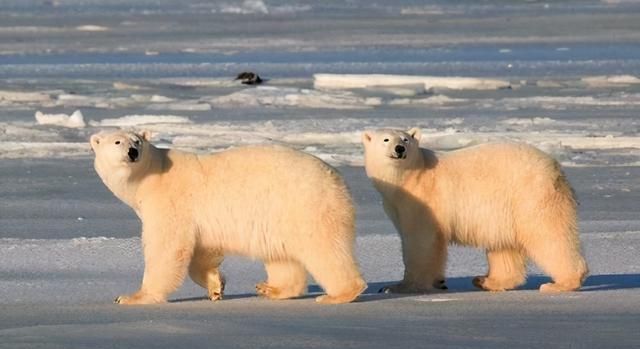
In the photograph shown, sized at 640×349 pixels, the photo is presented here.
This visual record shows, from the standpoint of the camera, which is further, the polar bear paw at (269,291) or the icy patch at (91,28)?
the icy patch at (91,28)

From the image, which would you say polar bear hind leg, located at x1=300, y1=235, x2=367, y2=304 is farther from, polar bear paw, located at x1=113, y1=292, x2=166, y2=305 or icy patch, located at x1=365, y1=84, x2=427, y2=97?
icy patch, located at x1=365, y1=84, x2=427, y2=97

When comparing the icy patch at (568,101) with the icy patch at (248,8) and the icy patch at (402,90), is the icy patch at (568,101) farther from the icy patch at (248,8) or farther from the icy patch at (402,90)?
the icy patch at (248,8)

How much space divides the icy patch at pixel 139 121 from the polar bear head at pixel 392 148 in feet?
21.2

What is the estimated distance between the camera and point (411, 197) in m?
5.61

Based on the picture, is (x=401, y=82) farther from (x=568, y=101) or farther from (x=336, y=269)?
(x=336, y=269)

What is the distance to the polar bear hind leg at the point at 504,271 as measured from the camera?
18.5 feet

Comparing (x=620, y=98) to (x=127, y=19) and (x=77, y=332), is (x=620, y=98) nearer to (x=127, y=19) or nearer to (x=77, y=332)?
(x=77, y=332)

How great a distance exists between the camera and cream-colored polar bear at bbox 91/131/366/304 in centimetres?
511

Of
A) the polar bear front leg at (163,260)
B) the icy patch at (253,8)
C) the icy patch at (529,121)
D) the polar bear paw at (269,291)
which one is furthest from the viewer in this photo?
the icy patch at (253,8)

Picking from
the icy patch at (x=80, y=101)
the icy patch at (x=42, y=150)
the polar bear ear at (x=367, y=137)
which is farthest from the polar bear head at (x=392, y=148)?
the icy patch at (x=80, y=101)

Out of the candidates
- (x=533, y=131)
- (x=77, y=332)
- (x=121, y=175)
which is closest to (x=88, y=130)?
(x=533, y=131)

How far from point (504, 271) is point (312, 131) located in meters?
5.90

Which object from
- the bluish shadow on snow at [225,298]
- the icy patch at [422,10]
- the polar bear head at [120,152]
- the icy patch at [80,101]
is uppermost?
the polar bear head at [120,152]

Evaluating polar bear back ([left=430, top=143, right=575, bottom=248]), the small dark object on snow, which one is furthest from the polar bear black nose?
the small dark object on snow
